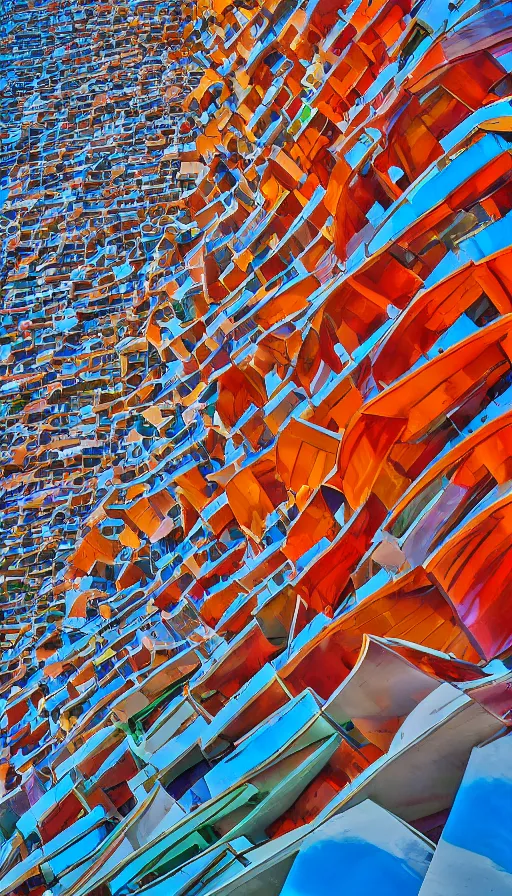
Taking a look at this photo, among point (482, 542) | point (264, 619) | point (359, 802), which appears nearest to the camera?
point (359, 802)

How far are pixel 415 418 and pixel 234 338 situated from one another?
562 mm

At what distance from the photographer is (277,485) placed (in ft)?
2.82

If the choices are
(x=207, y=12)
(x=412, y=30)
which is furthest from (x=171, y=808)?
(x=207, y=12)

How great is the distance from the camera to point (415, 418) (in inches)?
23.0

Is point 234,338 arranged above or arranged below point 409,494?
above

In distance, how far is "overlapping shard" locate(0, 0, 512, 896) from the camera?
44 centimetres

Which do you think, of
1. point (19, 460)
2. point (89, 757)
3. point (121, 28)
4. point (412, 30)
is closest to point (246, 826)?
point (89, 757)

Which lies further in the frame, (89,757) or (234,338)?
(234,338)

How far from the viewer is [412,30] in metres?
0.81

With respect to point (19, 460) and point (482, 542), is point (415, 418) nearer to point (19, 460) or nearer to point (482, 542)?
point (482, 542)

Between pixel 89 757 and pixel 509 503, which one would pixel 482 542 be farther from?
pixel 89 757

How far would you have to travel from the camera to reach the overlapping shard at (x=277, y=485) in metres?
0.44

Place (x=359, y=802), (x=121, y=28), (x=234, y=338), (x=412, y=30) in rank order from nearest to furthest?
(x=359, y=802) → (x=412, y=30) → (x=234, y=338) → (x=121, y=28)

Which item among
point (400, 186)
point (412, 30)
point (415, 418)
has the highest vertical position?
point (412, 30)
